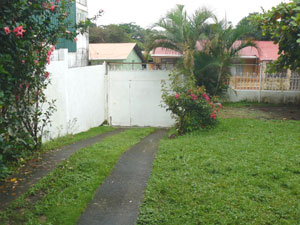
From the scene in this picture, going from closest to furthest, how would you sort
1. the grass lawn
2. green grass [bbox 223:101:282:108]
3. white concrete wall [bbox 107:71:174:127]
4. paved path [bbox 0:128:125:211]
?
paved path [bbox 0:128:125:211], the grass lawn, white concrete wall [bbox 107:71:174:127], green grass [bbox 223:101:282:108]

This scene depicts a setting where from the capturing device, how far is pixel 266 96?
1333 cm

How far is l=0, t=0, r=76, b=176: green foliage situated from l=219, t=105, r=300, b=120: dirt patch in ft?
21.0

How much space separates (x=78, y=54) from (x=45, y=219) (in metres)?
11.0

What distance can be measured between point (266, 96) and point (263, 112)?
235 cm

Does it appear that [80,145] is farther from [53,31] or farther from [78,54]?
[78,54]

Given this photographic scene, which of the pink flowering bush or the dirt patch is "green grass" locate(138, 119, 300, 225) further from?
the dirt patch

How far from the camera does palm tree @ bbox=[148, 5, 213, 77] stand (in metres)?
10.6

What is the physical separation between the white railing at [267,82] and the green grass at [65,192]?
8680mm

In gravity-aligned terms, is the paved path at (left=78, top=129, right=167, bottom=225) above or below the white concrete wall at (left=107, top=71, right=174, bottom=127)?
below

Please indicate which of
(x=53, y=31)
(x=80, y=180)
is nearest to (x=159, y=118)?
(x=53, y=31)

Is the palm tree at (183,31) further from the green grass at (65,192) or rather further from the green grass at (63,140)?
the green grass at (65,192)

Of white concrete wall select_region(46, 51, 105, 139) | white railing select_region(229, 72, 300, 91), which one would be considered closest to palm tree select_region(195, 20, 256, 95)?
white railing select_region(229, 72, 300, 91)

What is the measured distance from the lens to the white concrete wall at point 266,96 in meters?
13.0

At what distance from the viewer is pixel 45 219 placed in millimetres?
3736
